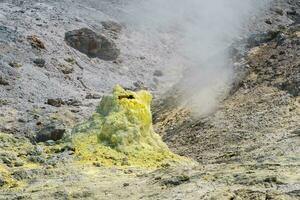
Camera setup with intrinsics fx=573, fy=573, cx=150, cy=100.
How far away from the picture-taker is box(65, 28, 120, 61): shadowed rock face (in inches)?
1186

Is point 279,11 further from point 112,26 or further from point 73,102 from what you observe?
point 73,102

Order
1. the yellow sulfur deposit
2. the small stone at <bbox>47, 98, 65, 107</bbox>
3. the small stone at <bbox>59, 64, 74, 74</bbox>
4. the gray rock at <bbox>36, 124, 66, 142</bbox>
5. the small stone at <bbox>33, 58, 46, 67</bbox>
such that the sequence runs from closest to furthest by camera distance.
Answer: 1. the yellow sulfur deposit
2. the gray rock at <bbox>36, 124, 66, 142</bbox>
3. the small stone at <bbox>47, 98, 65, 107</bbox>
4. the small stone at <bbox>33, 58, 46, 67</bbox>
5. the small stone at <bbox>59, 64, 74, 74</bbox>

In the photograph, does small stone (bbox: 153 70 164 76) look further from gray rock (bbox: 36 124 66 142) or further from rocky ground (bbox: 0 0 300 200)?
gray rock (bbox: 36 124 66 142)

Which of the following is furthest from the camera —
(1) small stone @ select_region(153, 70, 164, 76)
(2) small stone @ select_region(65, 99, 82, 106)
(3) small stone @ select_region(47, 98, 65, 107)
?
(1) small stone @ select_region(153, 70, 164, 76)

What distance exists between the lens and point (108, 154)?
44.1ft

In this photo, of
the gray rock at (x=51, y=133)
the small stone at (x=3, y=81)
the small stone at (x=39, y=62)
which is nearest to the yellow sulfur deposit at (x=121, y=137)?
the gray rock at (x=51, y=133)

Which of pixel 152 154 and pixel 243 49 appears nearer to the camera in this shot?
pixel 152 154

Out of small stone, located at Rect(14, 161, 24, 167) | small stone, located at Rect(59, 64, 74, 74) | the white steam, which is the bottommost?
the white steam

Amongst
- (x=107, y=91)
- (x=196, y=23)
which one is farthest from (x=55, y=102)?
(x=196, y=23)

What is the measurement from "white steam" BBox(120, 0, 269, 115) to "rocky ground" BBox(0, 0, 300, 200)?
Answer: 1.38 metres

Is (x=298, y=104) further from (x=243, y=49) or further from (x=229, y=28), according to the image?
(x=229, y=28)

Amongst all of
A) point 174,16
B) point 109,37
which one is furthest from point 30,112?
point 174,16

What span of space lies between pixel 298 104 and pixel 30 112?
9.44m

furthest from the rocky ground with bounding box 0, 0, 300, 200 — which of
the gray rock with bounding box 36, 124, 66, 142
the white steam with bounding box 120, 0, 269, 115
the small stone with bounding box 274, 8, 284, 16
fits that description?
the white steam with bounding box 120, 0, 269, 115
